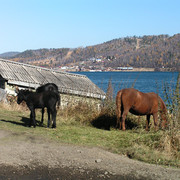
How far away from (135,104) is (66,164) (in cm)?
502

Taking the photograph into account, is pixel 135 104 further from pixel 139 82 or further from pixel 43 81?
pixel 139 82

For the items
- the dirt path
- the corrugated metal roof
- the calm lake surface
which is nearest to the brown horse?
the calm lake surface

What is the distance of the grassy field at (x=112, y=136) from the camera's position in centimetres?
770

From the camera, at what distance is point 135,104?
11.2m

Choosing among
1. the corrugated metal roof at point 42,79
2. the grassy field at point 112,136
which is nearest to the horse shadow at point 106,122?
the grassy field at point 112,136

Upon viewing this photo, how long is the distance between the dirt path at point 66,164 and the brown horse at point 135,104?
3.37 m

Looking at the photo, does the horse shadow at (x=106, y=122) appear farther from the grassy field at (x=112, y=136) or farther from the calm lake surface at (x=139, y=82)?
the calm lake surface at (x=139, y=82)

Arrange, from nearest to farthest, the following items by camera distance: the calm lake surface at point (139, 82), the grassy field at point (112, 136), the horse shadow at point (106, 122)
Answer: the grassy field at point (112, 136), the calm lake surface at point (139, 82), the horse shadow at point (106, 122)

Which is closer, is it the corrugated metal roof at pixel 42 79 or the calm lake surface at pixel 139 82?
the calm lake surface at pixel 139 82

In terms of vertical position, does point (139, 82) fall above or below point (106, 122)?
below

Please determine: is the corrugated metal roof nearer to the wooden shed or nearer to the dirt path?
the wooden shed

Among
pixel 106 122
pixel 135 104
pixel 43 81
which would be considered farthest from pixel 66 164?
pixel 43 81

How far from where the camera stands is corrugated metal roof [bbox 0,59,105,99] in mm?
18109

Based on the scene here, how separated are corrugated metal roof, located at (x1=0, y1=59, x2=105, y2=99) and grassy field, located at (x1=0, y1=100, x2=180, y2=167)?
4.74 m
